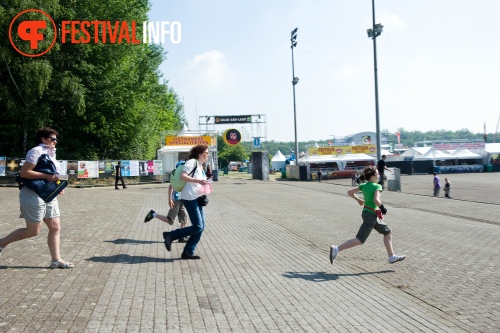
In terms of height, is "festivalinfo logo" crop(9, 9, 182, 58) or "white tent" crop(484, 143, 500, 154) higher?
"festivalinfo logo" crop(9, 9, 182, 58)

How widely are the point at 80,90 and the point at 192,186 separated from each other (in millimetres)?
27561

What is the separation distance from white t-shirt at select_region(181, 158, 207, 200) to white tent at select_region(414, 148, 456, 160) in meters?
50.3

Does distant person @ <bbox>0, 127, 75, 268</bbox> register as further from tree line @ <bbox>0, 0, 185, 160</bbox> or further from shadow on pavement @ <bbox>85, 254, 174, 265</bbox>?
tree line @ <bbox>0, 0, 185, 160</bbox>

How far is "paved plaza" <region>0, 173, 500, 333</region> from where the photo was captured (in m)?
4.57

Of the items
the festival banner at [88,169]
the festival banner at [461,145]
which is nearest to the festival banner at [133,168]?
the festival banner at [88,169]

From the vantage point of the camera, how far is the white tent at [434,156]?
5388cm

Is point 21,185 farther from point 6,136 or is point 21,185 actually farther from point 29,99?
point 6,136

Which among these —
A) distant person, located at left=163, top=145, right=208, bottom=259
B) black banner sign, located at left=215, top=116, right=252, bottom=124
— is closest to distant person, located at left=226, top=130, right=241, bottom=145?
black banner sign, located at left=215, top=116, right=252, bottom=124

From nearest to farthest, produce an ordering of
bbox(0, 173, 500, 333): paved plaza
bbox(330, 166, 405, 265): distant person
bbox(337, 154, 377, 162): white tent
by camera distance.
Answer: bbox(0, 173, 500, 333): paved plaza < bbox(330, 166, 405, 265): distant person < bbox(337, 154, 377, 162): white tent

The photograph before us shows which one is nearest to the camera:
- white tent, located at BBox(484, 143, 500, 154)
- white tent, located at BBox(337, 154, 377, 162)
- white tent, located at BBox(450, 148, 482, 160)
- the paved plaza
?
the paved plaza

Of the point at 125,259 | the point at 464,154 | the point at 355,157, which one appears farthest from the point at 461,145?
the point at 125,259

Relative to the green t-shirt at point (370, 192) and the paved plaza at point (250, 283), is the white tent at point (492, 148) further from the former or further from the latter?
the green t-shirt at point (370, 192)

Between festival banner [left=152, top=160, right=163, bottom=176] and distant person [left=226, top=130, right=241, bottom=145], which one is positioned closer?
festival banner [left=152, top=160, right=163, bottom=176]

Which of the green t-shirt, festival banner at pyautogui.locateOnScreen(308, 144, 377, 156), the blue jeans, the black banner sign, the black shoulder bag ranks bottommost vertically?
the blue jeans
